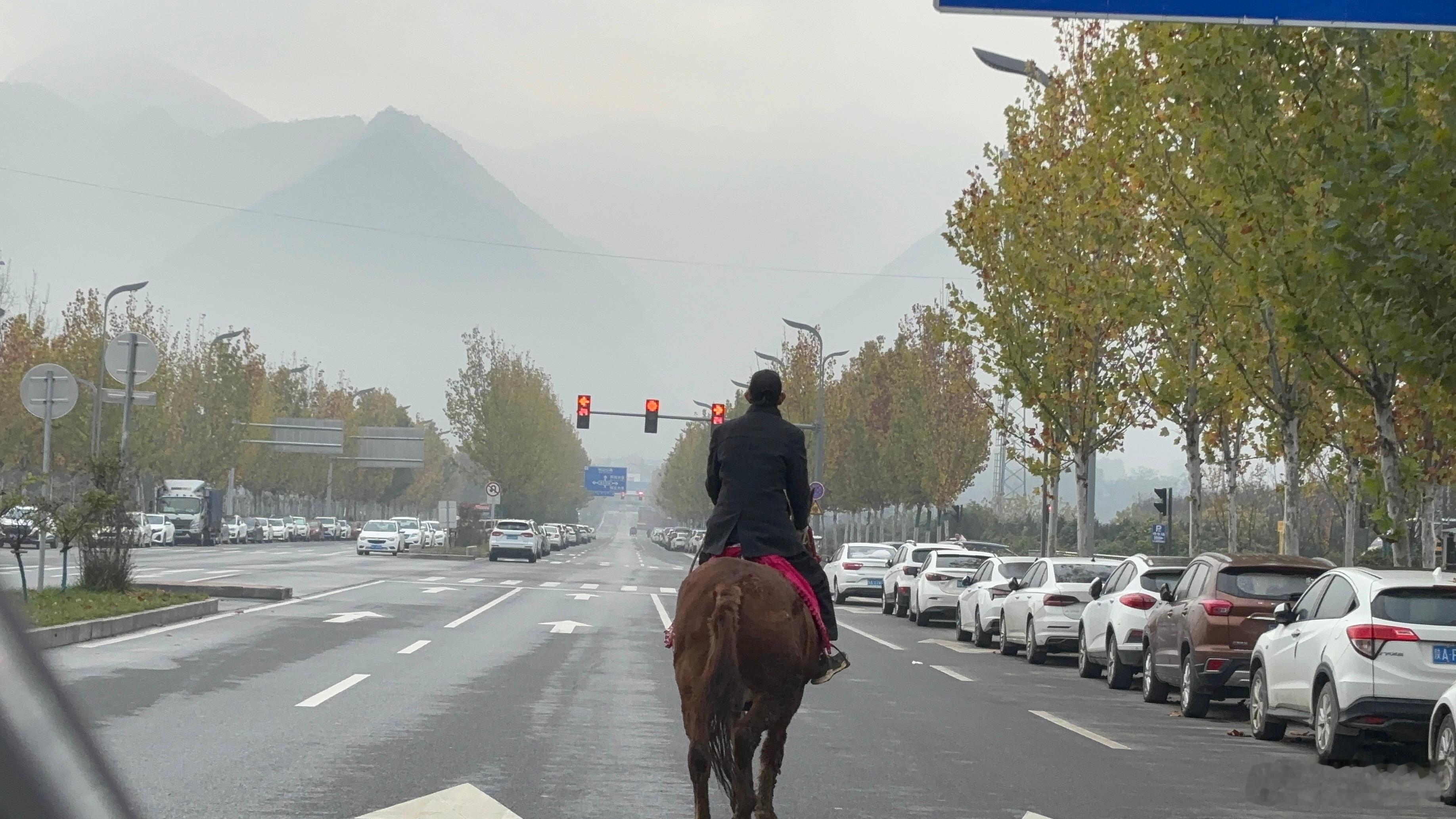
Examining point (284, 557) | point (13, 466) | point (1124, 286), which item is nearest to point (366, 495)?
point (13, 466)

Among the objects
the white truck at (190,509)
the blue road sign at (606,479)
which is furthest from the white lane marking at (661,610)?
the blue road sign at (606,479)

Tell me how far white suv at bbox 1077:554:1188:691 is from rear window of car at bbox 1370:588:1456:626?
5516mm

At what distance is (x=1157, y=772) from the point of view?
11641mm

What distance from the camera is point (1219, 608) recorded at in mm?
16469

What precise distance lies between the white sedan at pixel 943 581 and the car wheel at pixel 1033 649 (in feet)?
24.5

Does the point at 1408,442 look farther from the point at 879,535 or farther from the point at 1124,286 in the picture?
the point at 879,535

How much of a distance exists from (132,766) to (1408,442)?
3055 centimetres

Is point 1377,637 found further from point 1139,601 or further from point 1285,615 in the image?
point 1139,601

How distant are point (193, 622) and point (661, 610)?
1042 cm

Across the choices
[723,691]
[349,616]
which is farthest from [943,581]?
[723,691]

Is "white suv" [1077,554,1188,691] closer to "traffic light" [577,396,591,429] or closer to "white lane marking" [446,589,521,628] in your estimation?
"white lane marking" [446,589,521,628]

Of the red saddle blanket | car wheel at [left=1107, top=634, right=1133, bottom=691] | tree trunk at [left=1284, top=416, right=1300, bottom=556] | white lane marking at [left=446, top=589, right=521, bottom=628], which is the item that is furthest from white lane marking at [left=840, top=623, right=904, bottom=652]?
the red saddle blanket

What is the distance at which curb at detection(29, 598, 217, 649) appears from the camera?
18984 mm

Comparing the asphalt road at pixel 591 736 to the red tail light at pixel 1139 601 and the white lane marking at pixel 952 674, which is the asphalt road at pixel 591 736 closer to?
the white lane marking at pixel 952 674
